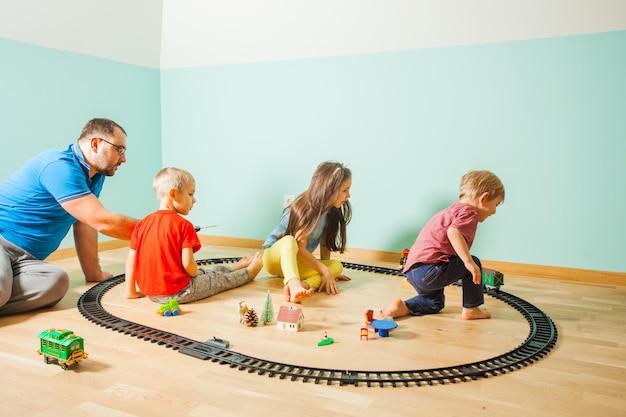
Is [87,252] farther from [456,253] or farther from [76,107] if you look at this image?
[456,253]

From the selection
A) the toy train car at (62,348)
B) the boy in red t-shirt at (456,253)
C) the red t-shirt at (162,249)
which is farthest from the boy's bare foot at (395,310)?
the toy train car at (62,348)

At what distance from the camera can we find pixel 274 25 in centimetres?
354

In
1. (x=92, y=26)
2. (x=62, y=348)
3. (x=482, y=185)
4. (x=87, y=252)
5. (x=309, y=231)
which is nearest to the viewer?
(x=62, y=348)

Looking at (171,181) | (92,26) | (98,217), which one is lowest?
(98,217)

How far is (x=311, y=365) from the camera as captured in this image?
175cm

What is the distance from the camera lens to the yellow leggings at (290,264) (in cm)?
260

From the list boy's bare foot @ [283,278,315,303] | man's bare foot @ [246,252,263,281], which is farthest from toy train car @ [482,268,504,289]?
man's bare foot @ [246,252,263,281]

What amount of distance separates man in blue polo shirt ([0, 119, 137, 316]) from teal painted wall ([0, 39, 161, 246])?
755mm

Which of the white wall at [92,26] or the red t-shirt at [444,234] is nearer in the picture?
the red t-shirt at [444,234]

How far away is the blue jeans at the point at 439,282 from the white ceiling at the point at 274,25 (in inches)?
60.2

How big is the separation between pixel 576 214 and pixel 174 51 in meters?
2.93

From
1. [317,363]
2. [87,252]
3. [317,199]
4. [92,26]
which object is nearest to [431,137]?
[317,199]

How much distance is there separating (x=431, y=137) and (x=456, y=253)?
3.91 feet

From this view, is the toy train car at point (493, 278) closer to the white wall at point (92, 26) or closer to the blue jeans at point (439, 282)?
the blue jeans at point (439, 282)
